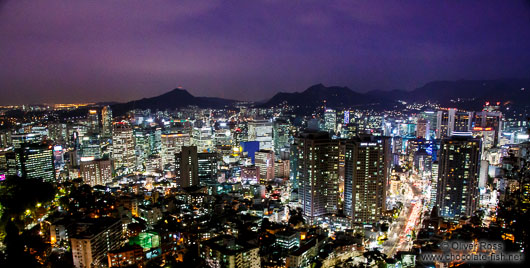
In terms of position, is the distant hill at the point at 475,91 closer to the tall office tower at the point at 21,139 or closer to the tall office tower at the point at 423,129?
the tall office tower at the point at 423,129

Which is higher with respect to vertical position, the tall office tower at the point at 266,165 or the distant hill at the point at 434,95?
the distant hill at the point at 434,95

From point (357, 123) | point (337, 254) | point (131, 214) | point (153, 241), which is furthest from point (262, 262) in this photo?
point (357, 123)

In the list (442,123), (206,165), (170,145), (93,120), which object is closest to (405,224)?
(206,165)

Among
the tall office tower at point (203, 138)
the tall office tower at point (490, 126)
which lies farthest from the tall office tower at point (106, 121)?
the tall office tower at point (490, 126)

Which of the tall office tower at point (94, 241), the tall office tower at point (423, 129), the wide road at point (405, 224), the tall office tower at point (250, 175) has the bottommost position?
the wide road at point (405, 224)

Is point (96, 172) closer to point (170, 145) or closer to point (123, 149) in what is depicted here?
point (123, 149)

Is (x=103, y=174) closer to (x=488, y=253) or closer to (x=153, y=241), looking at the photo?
(x=153, y=241)

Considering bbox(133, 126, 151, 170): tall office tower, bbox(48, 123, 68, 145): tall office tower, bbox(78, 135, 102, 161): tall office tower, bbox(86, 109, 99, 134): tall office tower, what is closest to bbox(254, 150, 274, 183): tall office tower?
bbox(133, 126, 151, 170): tall office tower
